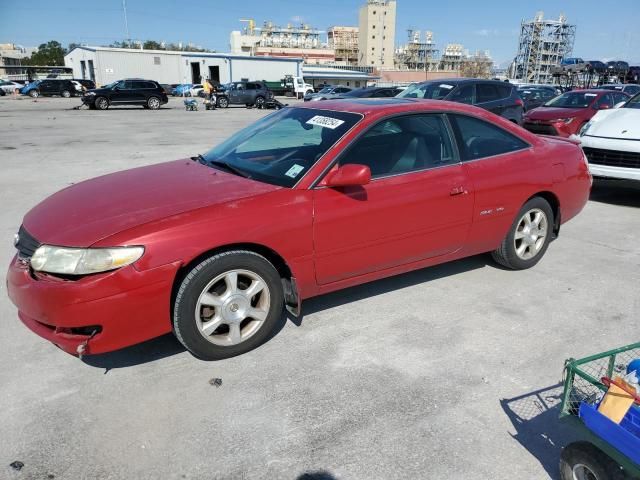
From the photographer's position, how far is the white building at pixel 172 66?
2050 inches

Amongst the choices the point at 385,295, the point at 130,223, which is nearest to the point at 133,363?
the point at 130,223

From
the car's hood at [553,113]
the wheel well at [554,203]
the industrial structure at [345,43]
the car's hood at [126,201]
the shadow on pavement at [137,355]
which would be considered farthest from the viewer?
the industrial structure at [345,43]

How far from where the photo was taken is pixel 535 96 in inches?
885

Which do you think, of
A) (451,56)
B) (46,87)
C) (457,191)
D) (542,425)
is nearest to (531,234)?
(457,191)

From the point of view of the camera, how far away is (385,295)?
4.08 m

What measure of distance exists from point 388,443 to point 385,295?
175cm

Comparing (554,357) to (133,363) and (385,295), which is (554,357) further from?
(133,363)

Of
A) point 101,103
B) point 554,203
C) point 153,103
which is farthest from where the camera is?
point 153,103

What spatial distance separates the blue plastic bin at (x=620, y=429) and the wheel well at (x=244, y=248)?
186 centimetres

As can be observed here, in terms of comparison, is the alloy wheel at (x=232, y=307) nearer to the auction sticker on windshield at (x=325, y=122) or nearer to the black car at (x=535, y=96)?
the auction sticker on windshield at (x=325, y=122)

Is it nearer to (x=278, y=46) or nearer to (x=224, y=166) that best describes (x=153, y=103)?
(x=224, y=166)

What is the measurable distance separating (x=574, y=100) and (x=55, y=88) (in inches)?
1646

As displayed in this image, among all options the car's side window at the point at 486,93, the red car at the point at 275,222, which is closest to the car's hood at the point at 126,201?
the red car at the point at 275,222

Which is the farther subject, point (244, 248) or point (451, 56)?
point (451, 56)
